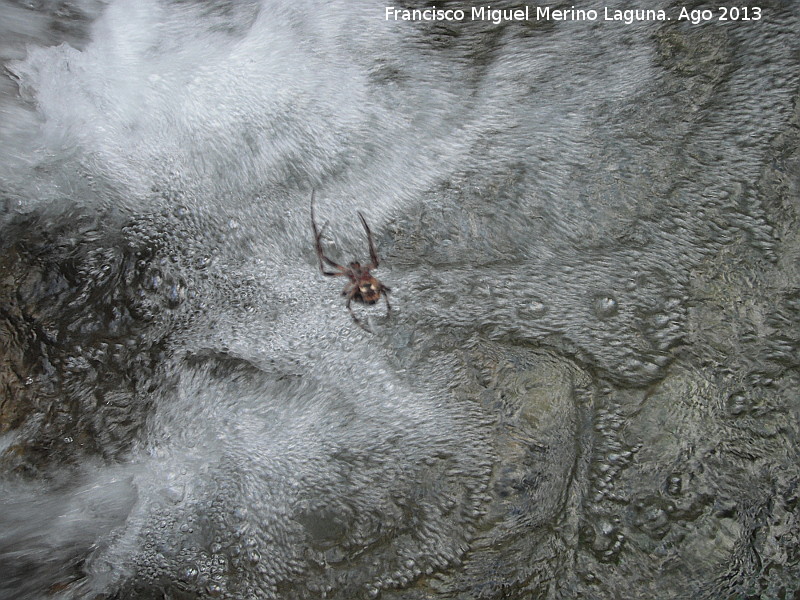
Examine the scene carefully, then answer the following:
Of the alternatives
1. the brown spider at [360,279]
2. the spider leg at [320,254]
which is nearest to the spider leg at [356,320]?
the brown spider at [360,279]

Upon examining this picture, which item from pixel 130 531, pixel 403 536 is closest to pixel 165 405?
pixel 130 531

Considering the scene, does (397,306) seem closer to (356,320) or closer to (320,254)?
(356,320)

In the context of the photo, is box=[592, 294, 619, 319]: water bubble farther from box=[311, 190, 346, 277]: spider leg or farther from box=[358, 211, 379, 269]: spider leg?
box=[311, 190, 346, 277]: spider leg

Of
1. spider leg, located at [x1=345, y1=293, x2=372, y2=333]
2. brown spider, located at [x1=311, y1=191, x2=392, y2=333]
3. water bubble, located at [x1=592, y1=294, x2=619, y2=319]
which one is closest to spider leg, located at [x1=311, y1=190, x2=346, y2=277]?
brown spider, located at [x1=311, y1=191, x2=392, y2=333]

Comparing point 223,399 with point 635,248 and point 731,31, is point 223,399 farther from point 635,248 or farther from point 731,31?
point 731,31

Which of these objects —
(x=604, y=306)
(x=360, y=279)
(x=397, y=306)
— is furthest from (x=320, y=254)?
(x=604, y=306)

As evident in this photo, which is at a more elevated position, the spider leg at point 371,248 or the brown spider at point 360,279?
the spider leg at point 371,248

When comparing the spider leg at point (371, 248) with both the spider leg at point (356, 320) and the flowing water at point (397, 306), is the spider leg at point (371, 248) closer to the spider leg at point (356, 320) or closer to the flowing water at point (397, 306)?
the flowing water at point (397, 306)
